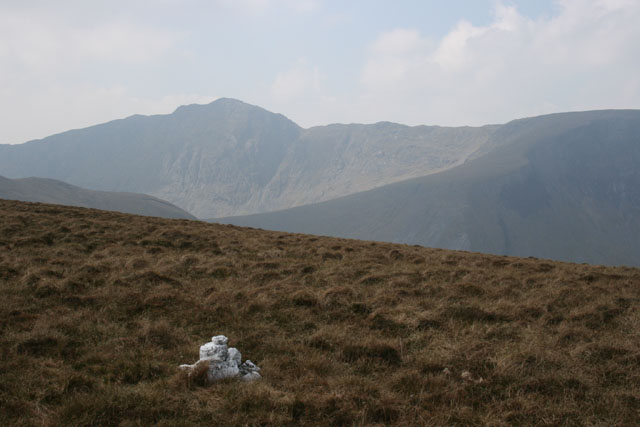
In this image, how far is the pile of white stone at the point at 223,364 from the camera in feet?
25.5

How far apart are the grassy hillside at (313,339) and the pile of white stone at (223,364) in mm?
340

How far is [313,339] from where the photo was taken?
9859 millimetres

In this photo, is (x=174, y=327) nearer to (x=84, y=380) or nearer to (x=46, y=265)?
(x=84, y=380)

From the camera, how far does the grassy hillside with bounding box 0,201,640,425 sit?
6.89 meters

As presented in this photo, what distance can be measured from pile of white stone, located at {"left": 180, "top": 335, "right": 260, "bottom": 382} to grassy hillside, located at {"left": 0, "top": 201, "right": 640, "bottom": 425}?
340 millimetres

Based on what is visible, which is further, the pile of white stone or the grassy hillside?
the pile of white stone

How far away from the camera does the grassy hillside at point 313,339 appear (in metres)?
6.89

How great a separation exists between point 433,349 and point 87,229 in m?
20.0

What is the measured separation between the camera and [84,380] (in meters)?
7.43

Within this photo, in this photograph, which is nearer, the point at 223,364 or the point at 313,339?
the point at 223,364

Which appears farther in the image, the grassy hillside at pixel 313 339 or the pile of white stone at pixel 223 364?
the pile of white stone at pixel 223 364

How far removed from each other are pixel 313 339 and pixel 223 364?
8.40ft

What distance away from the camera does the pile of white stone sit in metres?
7.78

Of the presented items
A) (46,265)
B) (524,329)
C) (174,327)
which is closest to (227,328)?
(174,327)
